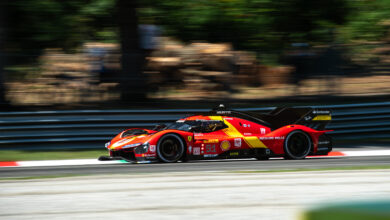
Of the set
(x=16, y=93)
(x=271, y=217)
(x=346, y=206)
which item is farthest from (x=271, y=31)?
(x=346, y=206)

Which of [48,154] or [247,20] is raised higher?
[247,20]

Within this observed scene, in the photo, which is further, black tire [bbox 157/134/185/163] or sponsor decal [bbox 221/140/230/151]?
sponsor decal [bbox 221/140/230/151]

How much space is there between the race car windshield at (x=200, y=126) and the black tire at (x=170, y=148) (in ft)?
0.89

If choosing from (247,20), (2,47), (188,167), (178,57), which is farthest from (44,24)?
(188,167)

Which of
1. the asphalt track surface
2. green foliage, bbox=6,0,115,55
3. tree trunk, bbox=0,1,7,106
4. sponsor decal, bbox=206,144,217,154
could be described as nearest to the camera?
the asphalt track surface

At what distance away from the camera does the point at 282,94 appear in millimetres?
13297

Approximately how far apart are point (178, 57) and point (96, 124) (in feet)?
10.3

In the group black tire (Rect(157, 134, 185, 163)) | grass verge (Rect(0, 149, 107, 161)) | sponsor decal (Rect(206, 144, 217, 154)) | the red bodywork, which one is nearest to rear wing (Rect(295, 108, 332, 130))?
the red bodywork

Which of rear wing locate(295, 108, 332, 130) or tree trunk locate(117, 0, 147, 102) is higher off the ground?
tree trunk locate(117, 0, 147, 102)

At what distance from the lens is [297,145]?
9984 millimetres

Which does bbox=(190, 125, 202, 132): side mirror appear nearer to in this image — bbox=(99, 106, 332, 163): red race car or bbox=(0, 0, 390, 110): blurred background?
bbox=(99, 106, 332, 163): red race car

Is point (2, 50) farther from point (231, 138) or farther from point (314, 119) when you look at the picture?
point (314, 119)

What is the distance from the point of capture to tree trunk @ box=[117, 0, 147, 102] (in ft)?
41.3

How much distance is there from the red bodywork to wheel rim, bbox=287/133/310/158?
0.11 meters
